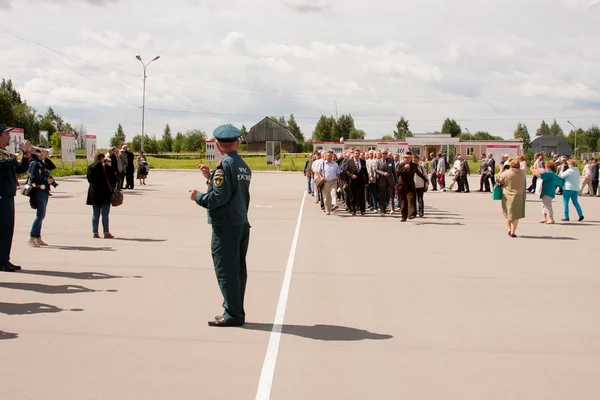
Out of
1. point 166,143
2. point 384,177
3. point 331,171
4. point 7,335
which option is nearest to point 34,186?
point 7,335

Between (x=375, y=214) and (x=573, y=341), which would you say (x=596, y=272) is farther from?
(x=375, y=214)

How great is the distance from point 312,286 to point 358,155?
487 inches

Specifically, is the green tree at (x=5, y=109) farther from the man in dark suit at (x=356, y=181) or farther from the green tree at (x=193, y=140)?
the man in dark suit at (x=356, y=181)

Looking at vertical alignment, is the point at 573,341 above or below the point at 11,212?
below

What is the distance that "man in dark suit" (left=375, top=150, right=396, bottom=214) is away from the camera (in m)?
20.4

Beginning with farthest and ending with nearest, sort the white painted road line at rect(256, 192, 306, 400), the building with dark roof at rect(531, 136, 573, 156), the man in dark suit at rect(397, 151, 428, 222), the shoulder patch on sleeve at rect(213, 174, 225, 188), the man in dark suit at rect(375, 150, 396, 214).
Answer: the building with dark roof at rect(531, 136, 573, 156), the man in dark suit at rect(375, 150, 396, 214), the man in dark suit at rect(397, 151, 428, 222), the shoulder patch on sleeve at rect(213, 174, 225, 188), the white painted road line at rect(256, 192, 306, 400)

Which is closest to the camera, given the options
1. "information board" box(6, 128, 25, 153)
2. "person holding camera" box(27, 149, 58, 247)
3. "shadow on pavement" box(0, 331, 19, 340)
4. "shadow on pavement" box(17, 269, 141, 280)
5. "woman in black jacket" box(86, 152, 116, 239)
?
"shadow on pavement" box(0, 331, 19, 340)

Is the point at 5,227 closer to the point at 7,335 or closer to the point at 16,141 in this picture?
the point at 7,335

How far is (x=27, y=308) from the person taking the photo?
722cm

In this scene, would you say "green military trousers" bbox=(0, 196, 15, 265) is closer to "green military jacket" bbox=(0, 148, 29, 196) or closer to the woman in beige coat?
"green military jacket" bbox=(0, 148, 29, 196)

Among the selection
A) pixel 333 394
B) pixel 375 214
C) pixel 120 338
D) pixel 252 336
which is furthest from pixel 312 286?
pixel 375 214

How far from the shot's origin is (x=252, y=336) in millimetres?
6250

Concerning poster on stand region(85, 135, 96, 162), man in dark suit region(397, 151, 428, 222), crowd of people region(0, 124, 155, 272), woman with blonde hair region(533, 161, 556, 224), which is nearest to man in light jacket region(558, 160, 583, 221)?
woman with blonde hair region(533, 161, 556, 224)

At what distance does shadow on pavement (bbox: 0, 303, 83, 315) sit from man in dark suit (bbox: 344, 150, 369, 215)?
1340 cm
